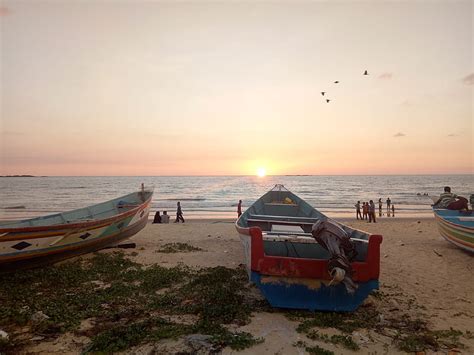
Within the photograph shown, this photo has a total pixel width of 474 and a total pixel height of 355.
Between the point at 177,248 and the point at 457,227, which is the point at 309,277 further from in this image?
the point at 457,227

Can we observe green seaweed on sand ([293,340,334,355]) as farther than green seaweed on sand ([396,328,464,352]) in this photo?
No

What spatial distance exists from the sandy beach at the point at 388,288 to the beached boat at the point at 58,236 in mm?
945

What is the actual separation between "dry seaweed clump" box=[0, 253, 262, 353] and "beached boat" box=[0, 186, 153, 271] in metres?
0.39

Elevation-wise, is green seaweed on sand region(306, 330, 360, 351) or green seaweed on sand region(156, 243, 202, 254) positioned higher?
green seaweed on sand region(306, 330, 360, 351)

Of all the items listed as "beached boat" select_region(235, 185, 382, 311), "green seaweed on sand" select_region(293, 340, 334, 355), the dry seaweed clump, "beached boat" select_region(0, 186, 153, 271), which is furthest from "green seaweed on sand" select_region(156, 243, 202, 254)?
"green seaweed on sand" select_region(293, 340, 334, 355)

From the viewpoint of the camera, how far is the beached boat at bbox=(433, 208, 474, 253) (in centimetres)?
986

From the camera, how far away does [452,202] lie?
12570 mm

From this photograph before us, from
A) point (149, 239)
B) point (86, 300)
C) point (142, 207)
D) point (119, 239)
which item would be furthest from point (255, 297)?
point (149, 239)

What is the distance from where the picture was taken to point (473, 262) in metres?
9.62

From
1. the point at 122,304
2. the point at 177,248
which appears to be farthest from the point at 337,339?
the point at 177,248

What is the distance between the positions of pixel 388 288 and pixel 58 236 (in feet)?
28.4

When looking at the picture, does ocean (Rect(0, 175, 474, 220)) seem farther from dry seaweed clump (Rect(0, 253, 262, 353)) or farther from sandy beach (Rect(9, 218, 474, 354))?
dry seaweed clump (Rect(0, 253, 262, 353))

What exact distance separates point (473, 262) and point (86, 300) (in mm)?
11607

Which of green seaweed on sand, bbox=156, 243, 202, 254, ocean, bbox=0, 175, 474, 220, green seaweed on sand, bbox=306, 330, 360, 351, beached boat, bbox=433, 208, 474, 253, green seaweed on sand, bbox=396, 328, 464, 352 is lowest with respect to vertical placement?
ocean, bbox=0, 175, 474, 220
